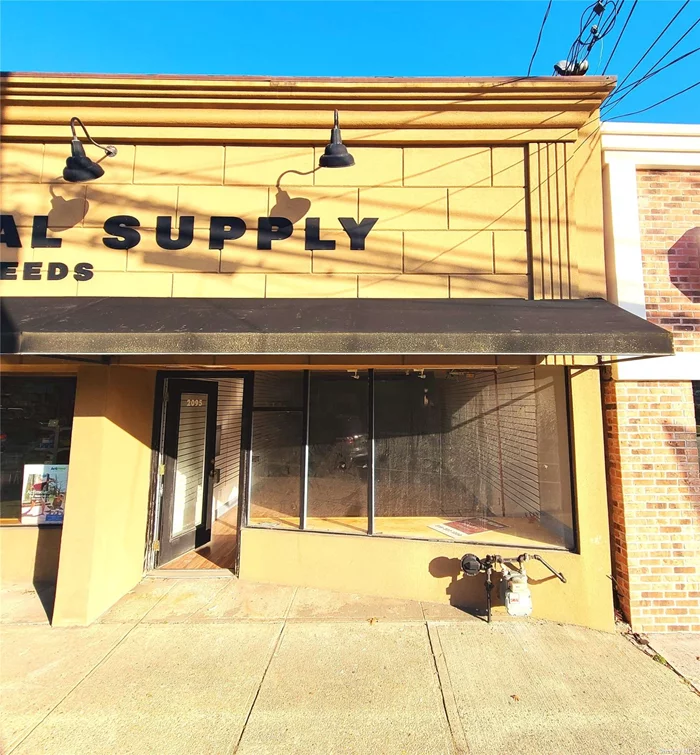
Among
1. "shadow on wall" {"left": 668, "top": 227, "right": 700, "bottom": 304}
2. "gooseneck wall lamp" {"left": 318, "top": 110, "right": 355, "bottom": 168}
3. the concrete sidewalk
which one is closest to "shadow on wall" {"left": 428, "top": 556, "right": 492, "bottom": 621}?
the concrete sidewalk

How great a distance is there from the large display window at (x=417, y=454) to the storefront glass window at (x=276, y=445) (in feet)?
0.04

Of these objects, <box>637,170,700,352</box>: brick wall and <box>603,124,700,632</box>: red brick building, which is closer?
<box>603,124,700,632</box>: red brick building

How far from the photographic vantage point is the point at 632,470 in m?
4.26

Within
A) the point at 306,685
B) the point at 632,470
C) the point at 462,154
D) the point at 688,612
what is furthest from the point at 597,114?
the point at 306,685

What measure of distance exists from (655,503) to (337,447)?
354cm

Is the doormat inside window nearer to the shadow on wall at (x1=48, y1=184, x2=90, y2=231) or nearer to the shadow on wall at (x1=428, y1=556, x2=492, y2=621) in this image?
the shadow on wall at (x1=428, y1=556, x2=492, y2=621)

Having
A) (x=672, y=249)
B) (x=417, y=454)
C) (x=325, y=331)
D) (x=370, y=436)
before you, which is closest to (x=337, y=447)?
(x=370, y=436)

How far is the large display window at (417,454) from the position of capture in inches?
185

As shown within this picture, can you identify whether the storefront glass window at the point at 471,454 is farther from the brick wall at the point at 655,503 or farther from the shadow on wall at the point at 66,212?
the shadow on wall at the point at 66,212

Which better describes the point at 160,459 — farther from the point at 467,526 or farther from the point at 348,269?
the point at 467,526

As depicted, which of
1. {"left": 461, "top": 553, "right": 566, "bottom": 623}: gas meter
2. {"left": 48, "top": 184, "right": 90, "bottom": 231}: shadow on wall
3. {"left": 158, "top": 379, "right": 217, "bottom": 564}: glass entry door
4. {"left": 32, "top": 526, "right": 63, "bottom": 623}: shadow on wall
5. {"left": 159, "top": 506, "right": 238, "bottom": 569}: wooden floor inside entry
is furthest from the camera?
{"left": 158, "top": 379, "right": 217, "bottom": 564}: glass entry door

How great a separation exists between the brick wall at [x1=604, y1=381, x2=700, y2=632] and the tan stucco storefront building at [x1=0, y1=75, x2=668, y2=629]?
325 millimetres

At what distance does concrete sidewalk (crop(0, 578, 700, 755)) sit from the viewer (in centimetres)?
265

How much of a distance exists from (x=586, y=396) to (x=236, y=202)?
4600 mm
